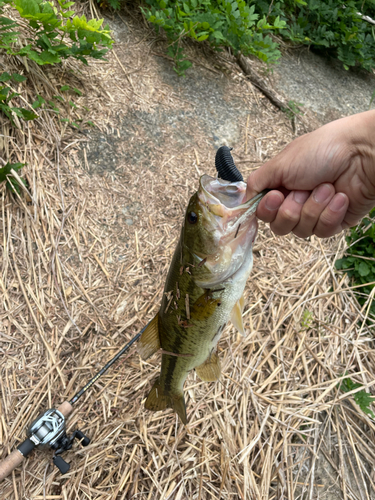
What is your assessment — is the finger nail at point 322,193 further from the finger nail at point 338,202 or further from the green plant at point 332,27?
the green plant at point 332,27

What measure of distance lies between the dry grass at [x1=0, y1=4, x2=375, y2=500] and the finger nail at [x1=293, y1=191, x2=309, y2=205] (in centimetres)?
141

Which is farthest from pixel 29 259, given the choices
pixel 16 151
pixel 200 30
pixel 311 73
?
pixel 311 73

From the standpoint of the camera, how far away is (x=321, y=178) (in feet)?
A: 5.28

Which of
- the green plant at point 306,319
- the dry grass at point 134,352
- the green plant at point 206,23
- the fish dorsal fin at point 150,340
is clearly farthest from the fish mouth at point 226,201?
the green plant at point 206,23

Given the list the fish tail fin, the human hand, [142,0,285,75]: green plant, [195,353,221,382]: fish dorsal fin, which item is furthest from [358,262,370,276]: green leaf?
[142,0,285,75]: green plant

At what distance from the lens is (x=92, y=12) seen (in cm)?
369

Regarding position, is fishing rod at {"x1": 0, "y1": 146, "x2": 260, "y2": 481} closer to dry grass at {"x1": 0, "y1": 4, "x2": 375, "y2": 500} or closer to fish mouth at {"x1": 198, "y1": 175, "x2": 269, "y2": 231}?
dry grass at {"x1": 0, "y1": 4, "x2": 375, "y2": 500}

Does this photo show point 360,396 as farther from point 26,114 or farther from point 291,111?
point 26,114

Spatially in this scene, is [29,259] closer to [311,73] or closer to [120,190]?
[120,190]

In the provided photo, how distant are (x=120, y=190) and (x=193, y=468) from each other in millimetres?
2394

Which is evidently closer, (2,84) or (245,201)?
(245,201)

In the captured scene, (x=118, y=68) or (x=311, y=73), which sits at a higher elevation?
(x=118, y=68)

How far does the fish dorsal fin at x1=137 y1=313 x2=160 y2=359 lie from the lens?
1.94 metres

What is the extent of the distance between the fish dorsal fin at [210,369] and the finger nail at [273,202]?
0.98m
